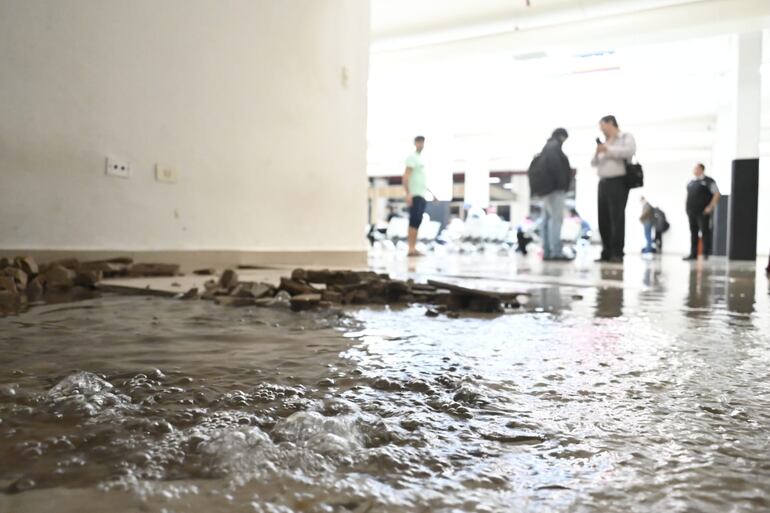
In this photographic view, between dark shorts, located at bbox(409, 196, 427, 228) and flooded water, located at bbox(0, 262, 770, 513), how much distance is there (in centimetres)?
612

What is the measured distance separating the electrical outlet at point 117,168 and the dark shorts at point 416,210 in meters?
4.33

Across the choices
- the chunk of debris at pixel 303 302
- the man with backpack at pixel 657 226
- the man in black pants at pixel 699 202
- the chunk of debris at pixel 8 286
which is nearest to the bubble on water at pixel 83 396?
the chunk of debris at pixel 303 302

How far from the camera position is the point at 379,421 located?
624 mm

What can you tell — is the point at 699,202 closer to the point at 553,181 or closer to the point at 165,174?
the point at 553,181

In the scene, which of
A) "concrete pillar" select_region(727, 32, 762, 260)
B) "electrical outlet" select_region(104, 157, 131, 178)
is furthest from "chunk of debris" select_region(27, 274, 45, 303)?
"concrete pillar" select_region(727, 32, 762, 260)

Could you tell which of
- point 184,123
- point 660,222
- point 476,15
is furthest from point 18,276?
point 660,222

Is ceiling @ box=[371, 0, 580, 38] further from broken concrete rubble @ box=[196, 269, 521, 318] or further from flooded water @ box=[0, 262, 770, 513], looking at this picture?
flooded water @ box=[0, 262, 770, 513]

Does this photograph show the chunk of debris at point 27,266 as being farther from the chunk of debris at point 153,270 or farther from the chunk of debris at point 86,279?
the chunk of debris at point 153,270

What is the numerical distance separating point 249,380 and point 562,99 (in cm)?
1401

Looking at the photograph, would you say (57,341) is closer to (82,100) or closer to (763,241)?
(82,100)

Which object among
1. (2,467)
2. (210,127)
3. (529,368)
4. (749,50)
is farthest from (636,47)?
(2,467)

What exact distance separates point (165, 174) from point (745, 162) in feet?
31.2

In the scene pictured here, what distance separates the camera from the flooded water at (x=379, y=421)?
0.45 meters

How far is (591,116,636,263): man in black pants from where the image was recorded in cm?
569
